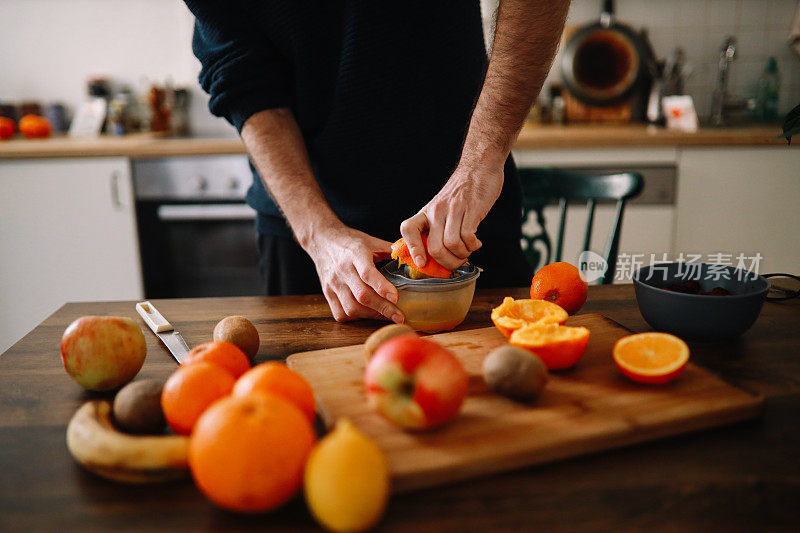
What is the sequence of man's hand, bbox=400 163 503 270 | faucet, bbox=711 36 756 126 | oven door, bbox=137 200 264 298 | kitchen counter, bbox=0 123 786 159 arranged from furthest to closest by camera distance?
1. faucet, bbox=711 36 756 126
2. oven door, bbox=137 200 264 298
3. kitchen counter, bbox=0 123 786 159
4. man's hand, bbox=400 163 503 270

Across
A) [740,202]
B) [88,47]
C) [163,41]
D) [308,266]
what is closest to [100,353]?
[308,266]

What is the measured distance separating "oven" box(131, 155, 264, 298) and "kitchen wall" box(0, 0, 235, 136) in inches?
29.7

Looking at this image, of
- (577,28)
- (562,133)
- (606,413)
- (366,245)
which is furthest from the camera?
(577,28)

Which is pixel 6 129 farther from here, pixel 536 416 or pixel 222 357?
pixel 536 416

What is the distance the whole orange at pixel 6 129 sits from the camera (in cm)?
280

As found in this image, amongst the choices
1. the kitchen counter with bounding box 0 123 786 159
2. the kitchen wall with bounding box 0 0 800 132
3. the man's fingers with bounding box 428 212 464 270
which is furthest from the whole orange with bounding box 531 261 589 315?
the kitchen wall with bounding box 0 0 800 132

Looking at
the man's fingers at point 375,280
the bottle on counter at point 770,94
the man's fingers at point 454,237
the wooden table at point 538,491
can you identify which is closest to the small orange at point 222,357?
the wooden table at point 538,491

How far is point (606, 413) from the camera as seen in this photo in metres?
0.66

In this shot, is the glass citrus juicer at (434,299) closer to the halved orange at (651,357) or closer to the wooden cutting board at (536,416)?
the wooden cutting board at (536,416)

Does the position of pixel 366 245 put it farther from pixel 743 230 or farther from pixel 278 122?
pixel 743 230

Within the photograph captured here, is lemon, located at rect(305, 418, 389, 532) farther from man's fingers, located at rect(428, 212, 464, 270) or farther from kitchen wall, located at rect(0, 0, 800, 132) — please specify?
kitchen wall, located at rect(0, 0, 800, 132)

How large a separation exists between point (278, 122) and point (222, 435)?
93cm

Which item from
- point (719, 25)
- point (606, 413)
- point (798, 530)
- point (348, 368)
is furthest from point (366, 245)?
point (719, 25)

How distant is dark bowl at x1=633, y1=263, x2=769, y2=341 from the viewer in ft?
2.83
